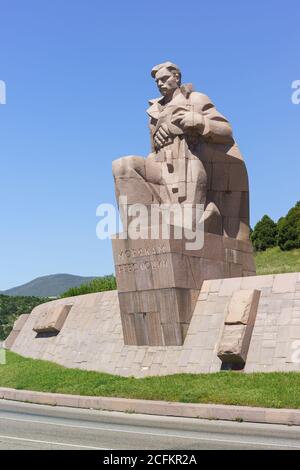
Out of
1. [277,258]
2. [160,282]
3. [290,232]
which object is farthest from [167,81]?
[290,232]

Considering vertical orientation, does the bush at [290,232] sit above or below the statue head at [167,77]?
below

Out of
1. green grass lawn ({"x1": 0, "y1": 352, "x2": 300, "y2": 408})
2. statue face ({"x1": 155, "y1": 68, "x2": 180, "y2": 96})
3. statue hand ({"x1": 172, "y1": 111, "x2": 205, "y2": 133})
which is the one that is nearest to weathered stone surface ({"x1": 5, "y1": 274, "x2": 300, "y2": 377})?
green grass lawn ({"x1": 0, "y1": 352, "x2": 300, "y2": 408})

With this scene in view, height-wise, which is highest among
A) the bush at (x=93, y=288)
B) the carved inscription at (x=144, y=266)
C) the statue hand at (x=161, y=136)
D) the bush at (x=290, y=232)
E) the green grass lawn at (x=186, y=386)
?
the statue hand at (x=161, y=136)

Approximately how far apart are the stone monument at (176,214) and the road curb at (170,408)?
2.44 meters

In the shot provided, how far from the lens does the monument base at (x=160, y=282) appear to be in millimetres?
14047

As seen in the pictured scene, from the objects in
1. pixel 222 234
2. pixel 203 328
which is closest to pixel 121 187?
pixel 222 234

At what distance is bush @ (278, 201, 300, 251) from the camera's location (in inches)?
1699

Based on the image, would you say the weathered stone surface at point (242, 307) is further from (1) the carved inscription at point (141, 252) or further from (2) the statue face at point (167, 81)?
(2) the statue face at point (167, 81)

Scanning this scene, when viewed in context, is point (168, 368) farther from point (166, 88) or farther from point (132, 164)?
point (166, 88)

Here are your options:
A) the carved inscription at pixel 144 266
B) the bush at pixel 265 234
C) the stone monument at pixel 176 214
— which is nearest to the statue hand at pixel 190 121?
the stone monument at pixel 176 214

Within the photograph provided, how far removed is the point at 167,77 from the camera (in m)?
16.5

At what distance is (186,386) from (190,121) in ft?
21.4

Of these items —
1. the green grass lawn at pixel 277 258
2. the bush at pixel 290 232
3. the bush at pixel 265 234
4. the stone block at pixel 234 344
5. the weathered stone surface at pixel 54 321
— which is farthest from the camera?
the bush at pixel 265 234

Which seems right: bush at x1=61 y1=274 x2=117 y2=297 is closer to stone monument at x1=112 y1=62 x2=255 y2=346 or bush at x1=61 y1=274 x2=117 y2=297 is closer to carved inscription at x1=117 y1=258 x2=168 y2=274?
stone monument at x1=112 y1=62 x2=255 y2=346
